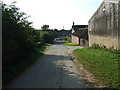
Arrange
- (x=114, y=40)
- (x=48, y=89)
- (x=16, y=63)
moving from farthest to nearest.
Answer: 1. (x=114, y=40)
2. (x=16, y=63)
3. (x=48, y=89)

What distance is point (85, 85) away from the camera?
7.16m

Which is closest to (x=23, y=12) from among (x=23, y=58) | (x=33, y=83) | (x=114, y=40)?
(x=23, y=58)

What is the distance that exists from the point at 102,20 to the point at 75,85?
15.7 metres

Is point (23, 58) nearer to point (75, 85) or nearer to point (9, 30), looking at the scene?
point (9, 30)

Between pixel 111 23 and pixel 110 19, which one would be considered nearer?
pixel 111 23

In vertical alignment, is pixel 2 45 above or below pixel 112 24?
below

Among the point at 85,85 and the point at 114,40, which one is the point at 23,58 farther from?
the point at 114,40

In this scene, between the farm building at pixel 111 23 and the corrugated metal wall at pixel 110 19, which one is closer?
the farm building at pixel 111 23

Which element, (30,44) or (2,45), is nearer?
(2,45)

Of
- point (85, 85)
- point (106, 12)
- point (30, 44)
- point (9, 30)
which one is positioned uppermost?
point (106, 12)

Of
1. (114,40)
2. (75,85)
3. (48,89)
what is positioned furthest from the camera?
(114,40)

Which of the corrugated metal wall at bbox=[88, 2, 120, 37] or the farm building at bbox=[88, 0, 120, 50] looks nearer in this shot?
the farm building at bbox=[88, 0, 120, 50]

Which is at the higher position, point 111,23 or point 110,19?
point 110,19

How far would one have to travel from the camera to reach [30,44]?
12695mm
